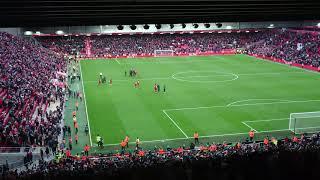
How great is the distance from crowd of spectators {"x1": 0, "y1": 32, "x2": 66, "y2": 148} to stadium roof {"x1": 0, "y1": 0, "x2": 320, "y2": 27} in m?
11.4

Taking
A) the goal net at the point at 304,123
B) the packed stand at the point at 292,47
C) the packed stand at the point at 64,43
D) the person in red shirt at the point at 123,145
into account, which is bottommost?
the person in red shirt at the point at 123,145

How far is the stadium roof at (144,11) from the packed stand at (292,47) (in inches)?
1726

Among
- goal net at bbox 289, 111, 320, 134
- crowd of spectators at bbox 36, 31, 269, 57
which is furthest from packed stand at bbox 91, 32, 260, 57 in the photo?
goal net at bbox 289, 111, 320, 134

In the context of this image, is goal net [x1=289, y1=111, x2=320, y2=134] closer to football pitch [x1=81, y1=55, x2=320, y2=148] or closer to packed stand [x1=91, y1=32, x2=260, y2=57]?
football pitch [x1=81, y1=55, x2=320, y2=148]

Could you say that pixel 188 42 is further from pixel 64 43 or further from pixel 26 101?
pixel 26 101

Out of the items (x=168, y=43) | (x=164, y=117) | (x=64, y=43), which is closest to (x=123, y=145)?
(x=164, y=117)

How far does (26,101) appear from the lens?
29453mm

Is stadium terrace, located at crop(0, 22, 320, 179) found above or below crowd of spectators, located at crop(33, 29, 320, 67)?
below

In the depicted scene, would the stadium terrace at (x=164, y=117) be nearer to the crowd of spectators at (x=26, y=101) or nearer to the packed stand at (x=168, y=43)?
the crowd of spectators at (x=26, y=101)

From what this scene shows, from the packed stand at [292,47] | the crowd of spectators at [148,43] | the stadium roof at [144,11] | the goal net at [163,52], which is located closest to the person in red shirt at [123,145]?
the stadium roof at [144,11]

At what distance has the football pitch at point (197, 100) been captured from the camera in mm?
27438

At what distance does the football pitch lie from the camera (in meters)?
27.4

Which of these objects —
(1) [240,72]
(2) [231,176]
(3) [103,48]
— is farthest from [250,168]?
(3) [103,48]

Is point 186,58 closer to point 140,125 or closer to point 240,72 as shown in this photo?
point 240,72
